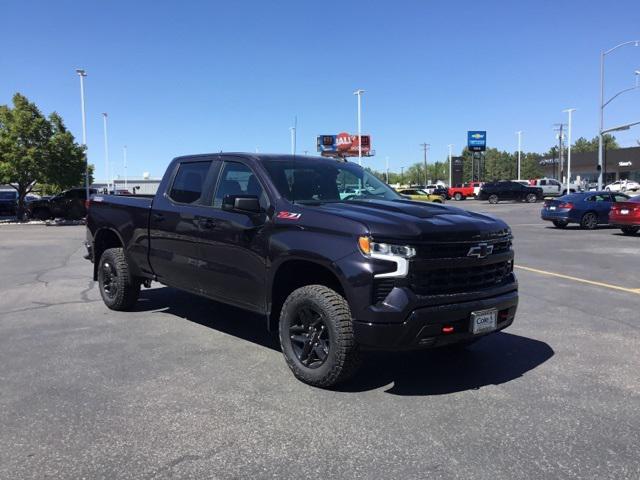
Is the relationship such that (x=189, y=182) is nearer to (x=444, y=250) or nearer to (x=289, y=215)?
(x=289, y=215)

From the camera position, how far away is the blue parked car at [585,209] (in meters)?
22.5

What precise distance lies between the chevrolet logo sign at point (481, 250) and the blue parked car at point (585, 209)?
19.8 m

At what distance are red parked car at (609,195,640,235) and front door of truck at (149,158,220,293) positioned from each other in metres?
17.0

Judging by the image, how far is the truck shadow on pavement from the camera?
15.5 ft

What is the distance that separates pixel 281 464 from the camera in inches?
132

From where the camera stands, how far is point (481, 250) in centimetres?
455

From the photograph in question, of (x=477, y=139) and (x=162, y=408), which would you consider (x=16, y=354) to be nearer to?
(x=162, y=408)

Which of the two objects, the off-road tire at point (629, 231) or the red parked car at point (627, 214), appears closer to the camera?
the red parked car at point (627, 214)

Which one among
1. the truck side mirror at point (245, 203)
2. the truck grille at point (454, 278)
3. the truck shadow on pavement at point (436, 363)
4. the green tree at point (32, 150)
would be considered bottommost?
the truck shadow on pavement at point (436, 363)

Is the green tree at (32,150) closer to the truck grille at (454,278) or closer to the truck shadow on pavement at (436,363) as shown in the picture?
the truck shadow on pavement at (436,363)

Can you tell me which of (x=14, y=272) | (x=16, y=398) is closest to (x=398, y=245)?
(x=16, y=398)

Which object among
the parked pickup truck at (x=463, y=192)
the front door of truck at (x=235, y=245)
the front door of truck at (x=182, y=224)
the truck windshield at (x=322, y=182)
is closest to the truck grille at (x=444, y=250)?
the truck windshield at (x=322, y=182)

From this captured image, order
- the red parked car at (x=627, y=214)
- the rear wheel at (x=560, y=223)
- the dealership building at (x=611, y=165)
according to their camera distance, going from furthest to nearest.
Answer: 1. the dealership building at (x=611, y=165)
2. the rear wheel at (x=560, y=223)
3. the red parked car at (x=627, y=214)

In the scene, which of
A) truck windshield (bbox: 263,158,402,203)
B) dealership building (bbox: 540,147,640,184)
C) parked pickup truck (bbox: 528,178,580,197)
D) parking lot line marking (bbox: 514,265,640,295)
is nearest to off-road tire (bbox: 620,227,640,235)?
parking lot line marking (bbox: 514,265,640,295)
